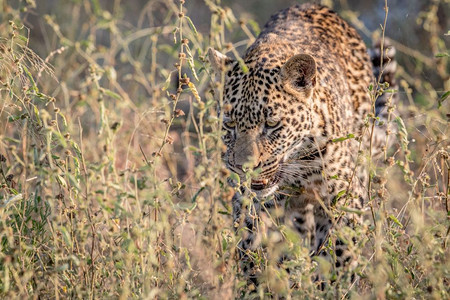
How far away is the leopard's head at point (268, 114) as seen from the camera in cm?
471

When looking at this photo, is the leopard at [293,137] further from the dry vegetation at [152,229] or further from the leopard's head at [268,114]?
the dry vegetation at [152,229]

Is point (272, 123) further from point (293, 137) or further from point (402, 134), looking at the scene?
point (402, 134)

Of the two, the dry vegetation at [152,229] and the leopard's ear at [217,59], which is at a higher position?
the leopard's ear at [217,59]

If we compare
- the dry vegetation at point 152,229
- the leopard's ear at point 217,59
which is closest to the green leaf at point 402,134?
the dry vegetation at point 152,229

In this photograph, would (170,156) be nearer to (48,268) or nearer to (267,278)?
(48,268)

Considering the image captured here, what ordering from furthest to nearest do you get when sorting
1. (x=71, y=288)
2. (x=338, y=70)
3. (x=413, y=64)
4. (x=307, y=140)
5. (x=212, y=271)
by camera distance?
1. (x=413, y=64)
2. (x=338, y=70)
3. (x=307, y=140)
4. (x=71, y=288)
5. (x=212, y=271)

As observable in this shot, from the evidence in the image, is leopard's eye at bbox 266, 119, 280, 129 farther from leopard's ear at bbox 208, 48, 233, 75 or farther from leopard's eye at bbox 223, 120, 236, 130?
leopard's ear at bbox 208, 48, 233, 75

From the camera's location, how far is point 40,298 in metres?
4.46

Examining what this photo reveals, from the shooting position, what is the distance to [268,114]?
4719mm

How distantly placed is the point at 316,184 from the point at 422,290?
1298 mm

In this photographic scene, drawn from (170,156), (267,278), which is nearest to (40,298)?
(267,278)

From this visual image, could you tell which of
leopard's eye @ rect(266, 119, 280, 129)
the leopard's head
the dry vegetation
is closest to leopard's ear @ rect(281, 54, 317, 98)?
the leopard's head

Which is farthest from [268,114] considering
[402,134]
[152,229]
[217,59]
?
[152,229]

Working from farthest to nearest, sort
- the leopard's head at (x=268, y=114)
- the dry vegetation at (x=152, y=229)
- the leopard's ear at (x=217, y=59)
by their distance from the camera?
the leopard's ear at (x=217, y=59), the leopard's head at (x=268, y=114), the dry vegetation at (x=152, y=229)
